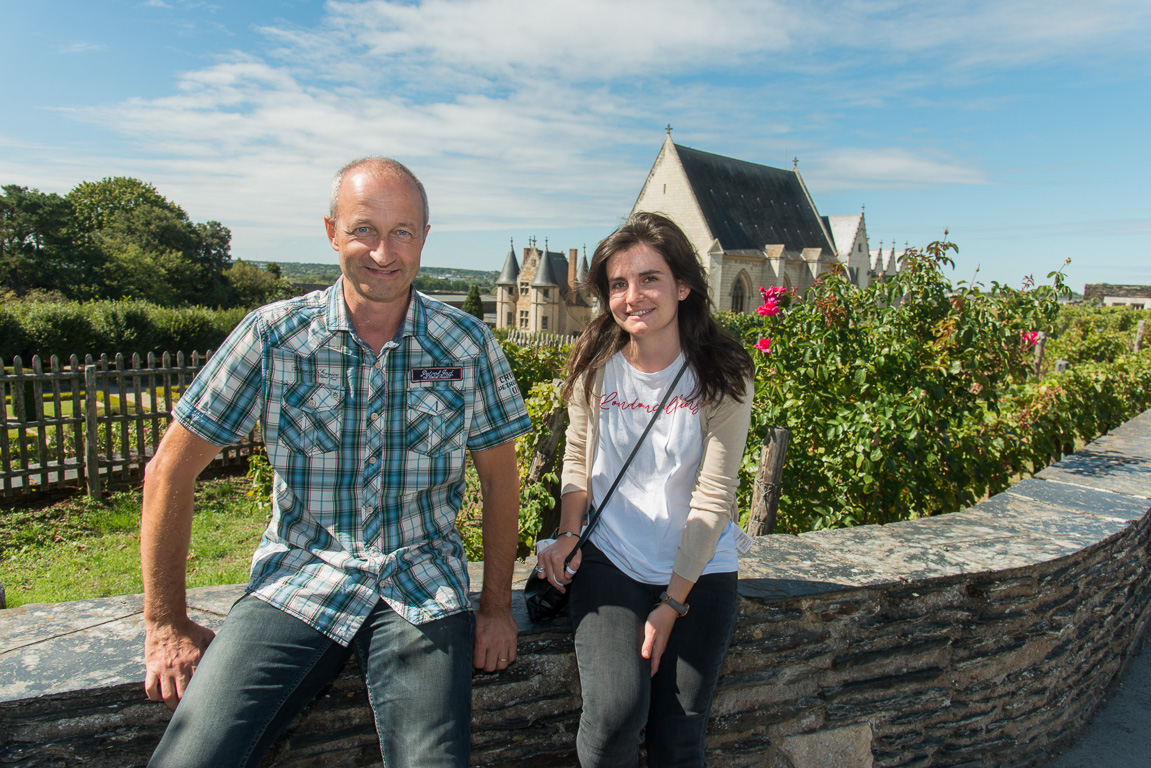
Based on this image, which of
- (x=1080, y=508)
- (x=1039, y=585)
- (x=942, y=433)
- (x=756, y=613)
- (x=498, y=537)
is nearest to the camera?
(x=498, y=537)

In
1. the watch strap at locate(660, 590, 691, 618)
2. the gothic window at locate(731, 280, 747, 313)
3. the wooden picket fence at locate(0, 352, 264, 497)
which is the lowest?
the wooden picket fence at locate(0, 352, 264, 497)

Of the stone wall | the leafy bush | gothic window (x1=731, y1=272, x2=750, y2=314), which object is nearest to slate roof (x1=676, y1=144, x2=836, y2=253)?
gothic window (x1=731, y1=272, x2=750, y2=314)

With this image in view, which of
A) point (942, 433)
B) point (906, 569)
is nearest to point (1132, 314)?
point (942, 433)

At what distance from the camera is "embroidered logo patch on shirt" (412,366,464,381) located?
1900 mm

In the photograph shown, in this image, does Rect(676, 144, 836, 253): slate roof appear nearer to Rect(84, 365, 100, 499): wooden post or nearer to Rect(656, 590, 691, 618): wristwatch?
Rect(84, 365, 100, 499): wooden post

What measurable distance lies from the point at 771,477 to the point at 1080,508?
1412 millimetres

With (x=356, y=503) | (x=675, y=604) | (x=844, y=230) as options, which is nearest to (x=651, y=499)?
(x=675, y=604)

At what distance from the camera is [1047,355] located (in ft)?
51.7

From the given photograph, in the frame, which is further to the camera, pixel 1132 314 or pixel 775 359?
pixel 1132 314

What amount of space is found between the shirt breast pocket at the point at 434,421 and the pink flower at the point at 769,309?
2.58 m

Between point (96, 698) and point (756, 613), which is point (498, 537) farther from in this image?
point (96, 698)

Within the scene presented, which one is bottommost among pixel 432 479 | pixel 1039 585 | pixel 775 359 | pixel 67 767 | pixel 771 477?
pixel 67 767

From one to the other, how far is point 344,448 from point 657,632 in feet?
3.21

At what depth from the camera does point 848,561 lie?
2.48 metres
